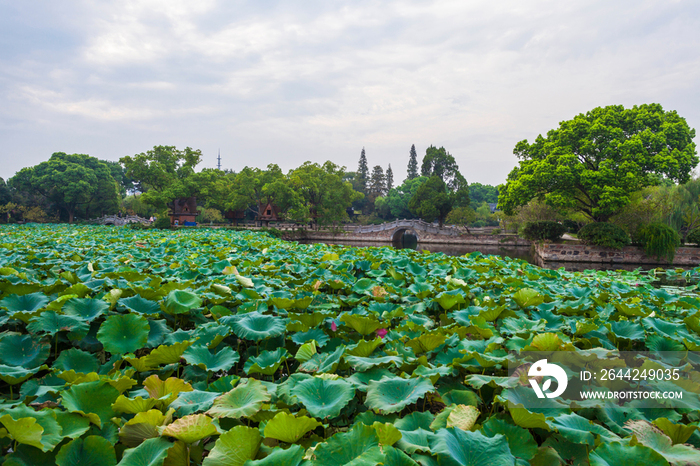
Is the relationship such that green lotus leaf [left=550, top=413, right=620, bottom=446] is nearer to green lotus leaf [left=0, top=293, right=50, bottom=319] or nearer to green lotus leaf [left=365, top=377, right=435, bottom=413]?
green lotus leaf [left=365, top=377, right=435, bottom=413]

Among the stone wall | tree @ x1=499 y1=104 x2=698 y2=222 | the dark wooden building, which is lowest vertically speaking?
the stone wall

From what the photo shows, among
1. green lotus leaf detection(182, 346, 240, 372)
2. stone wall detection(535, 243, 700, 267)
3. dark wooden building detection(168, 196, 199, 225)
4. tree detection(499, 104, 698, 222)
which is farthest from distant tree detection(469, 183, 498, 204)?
green lotus leaf detection(182, 346, 240, 372)

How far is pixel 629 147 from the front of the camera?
20156 millimetres

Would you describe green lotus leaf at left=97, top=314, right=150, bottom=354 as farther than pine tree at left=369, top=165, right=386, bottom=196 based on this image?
No

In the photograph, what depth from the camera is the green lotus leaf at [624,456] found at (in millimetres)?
1055

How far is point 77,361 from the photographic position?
1.81 m

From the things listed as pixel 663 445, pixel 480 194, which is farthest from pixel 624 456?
pixel 480 194

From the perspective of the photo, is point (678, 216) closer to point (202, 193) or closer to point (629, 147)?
point (629, 147)

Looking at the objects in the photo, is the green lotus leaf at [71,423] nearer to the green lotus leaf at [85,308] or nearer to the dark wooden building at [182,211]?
the green lotus leaf at [85,308]

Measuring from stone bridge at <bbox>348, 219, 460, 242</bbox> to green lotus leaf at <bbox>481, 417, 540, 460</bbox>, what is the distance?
38.8m

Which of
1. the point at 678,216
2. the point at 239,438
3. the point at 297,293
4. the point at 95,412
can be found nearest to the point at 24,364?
the point at 95,412

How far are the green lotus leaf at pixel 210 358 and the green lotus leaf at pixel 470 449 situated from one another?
41.6 inches

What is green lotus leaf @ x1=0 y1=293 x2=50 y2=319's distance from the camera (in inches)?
84.4

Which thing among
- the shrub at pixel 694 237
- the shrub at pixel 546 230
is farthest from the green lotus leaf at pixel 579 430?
the shrub at pixel 694 237
